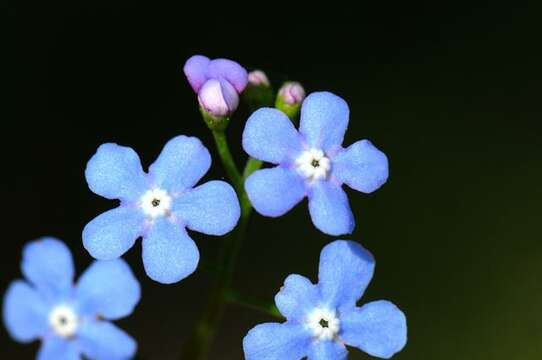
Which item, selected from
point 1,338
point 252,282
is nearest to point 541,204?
point 252,282

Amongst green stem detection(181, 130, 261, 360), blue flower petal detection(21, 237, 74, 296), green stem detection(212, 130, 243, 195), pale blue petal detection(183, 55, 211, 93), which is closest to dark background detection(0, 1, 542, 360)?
green stem detection(181, 130, 261, 360)

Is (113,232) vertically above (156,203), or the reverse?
(156,203)

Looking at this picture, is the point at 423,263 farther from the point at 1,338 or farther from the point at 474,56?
the point at 1,338

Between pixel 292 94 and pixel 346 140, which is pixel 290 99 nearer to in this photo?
pixel 292 94

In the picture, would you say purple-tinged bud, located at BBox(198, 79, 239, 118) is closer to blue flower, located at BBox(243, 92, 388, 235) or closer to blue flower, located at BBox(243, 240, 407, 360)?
blue flower, located at BBox(243, 92, 388, 235)

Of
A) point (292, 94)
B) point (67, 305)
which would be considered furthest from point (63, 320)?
point (292, 94)

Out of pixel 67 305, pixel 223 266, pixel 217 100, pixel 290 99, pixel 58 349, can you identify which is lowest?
pixel 58 349

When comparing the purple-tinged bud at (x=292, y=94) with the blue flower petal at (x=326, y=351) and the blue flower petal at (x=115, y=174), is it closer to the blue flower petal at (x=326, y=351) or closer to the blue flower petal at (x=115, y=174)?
the blue flower petal at (x=115, y=174)
